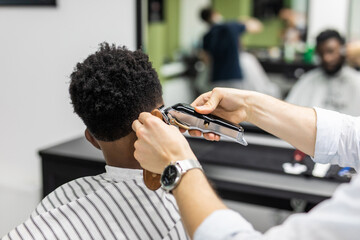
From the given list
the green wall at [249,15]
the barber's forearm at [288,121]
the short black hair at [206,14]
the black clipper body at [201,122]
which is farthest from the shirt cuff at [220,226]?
the short black hair at [206,14]

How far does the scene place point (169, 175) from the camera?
875mm

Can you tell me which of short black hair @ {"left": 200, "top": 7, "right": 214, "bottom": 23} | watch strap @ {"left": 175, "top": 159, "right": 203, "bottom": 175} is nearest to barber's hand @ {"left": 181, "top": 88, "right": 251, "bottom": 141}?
watch strap @ {"left": 175, "top": 159, "right": 203, "bottom": 175}

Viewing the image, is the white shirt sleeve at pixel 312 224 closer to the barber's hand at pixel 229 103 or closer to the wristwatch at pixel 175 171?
the wristwatch at pixel 175 171

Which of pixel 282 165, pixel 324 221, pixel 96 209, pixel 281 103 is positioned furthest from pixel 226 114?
pixel 282 165

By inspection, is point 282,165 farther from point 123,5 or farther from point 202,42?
point 123,5

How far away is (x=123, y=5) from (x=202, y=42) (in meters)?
0.59

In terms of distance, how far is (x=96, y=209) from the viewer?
1.13 metres

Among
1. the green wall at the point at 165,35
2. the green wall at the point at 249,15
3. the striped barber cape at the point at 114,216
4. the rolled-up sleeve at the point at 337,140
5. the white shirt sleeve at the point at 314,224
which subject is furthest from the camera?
the green wall at the point at 249,15

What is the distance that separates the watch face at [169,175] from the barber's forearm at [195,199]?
16 mm

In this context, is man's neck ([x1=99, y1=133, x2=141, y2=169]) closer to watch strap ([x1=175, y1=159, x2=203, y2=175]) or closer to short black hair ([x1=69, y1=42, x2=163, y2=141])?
short black hair ([x1=69, y1=42, x2=163, y2=141])

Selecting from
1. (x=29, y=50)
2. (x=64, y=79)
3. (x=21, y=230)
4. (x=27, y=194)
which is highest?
(x=29, y=50)

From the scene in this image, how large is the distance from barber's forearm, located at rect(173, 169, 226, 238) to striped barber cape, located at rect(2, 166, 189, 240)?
→ 0.29m

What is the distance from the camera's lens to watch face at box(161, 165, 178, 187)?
0.86 m

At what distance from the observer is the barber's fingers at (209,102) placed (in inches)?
44.8
